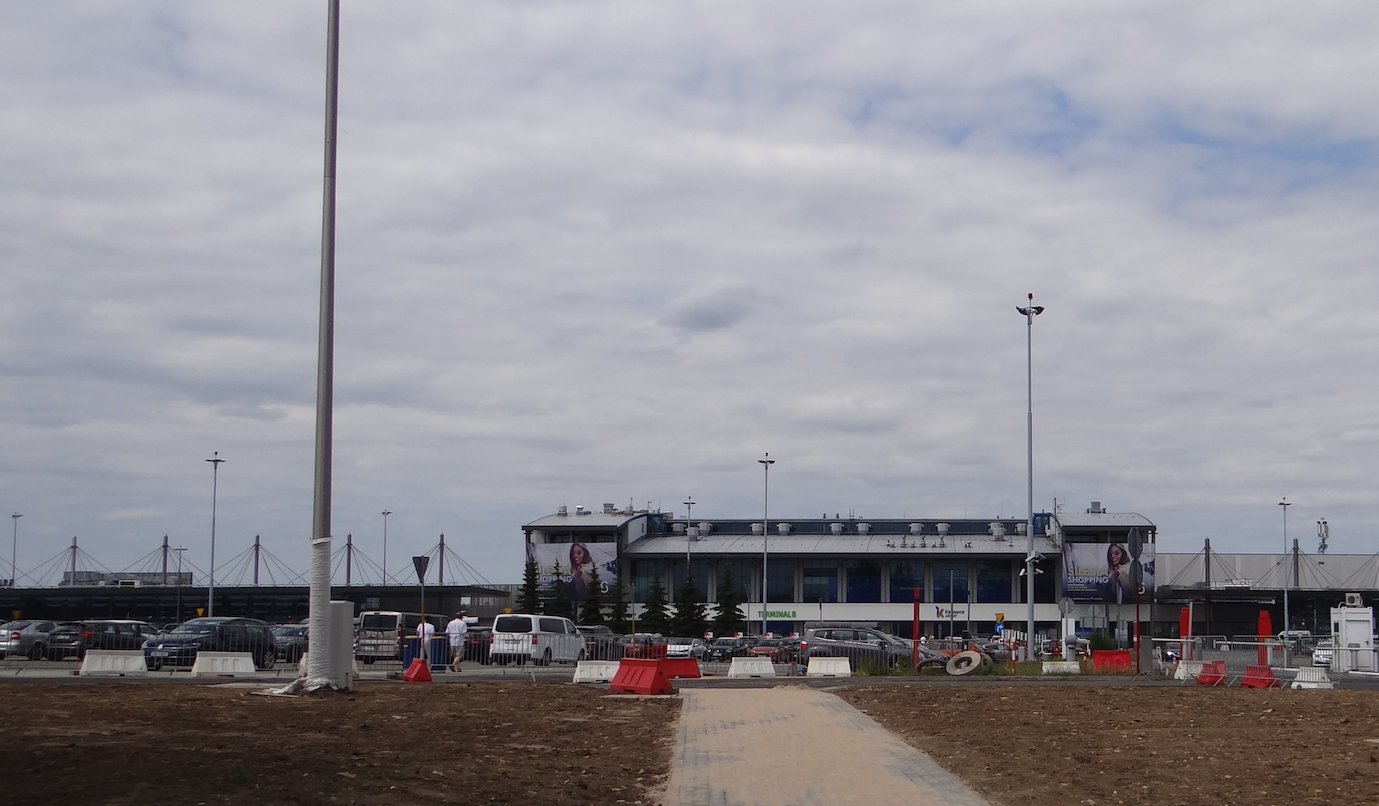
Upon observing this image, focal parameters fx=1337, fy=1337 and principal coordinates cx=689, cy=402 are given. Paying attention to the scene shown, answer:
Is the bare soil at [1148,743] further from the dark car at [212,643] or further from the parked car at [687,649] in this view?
the parked car at [687,649]

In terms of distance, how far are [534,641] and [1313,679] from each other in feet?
70.4

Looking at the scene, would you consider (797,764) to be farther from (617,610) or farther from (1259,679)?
(617,610)

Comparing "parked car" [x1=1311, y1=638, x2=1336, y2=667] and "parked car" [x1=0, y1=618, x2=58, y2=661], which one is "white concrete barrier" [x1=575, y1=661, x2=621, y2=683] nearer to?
"parked car" [x1=1311, y1=638, x2=1336, y2=667]

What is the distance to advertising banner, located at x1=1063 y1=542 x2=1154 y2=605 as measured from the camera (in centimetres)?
9969

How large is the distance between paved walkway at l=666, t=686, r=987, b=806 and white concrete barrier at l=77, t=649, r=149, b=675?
50.1ft

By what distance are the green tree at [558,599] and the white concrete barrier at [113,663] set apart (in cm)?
7058

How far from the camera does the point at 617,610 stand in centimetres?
9781

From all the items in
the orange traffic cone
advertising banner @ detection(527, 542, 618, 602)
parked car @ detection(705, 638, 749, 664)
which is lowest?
parked car @ detection(705, 638, 749, 664)

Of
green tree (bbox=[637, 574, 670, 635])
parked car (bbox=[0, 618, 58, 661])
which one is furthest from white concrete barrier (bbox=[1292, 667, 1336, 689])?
green tree (bbox=[637, 574, 670, 635])

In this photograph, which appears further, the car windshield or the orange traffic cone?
the car windshield

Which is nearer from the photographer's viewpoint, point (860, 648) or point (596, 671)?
point (596, 671)

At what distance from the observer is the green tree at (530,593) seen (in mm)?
100000

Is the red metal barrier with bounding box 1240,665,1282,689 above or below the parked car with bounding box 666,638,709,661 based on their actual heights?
above

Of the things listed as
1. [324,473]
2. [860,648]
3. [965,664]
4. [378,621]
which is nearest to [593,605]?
[378,621]
